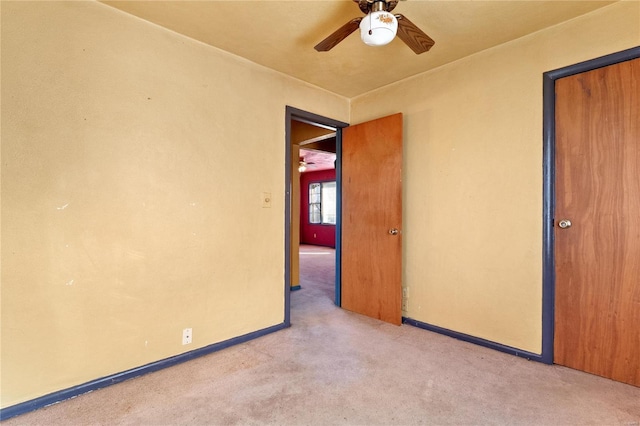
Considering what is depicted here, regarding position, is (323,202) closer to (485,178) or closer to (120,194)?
(485,178)

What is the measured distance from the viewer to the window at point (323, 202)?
9.48 meters

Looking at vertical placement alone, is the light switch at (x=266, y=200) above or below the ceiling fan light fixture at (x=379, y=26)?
below

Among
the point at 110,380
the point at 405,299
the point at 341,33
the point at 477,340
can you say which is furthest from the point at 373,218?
the point at 110,380

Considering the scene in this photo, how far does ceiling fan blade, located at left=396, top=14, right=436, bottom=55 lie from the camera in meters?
1.71

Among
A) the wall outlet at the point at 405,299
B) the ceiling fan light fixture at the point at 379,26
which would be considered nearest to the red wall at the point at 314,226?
the wall outlet at the point at 405,299

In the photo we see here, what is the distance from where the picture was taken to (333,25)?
2072 millimetres

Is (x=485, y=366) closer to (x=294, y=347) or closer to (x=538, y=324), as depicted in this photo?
(x=538, y=324)

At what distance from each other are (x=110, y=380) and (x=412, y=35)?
9.35 feet

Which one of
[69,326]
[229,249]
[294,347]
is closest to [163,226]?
[229,249]

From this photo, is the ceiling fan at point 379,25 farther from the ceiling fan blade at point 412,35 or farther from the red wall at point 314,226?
the red wall at point 314,226

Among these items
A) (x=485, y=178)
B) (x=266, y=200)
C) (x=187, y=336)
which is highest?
(x=485, y=178)

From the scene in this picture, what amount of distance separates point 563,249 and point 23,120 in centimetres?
344

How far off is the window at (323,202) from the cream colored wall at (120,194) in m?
6.82

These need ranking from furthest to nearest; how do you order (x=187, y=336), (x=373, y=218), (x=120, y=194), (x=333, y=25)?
1. (x=373, y=218)
2. (x=187, y=336)
3. (x=333, y=25)
4. (x=120, y=194)
